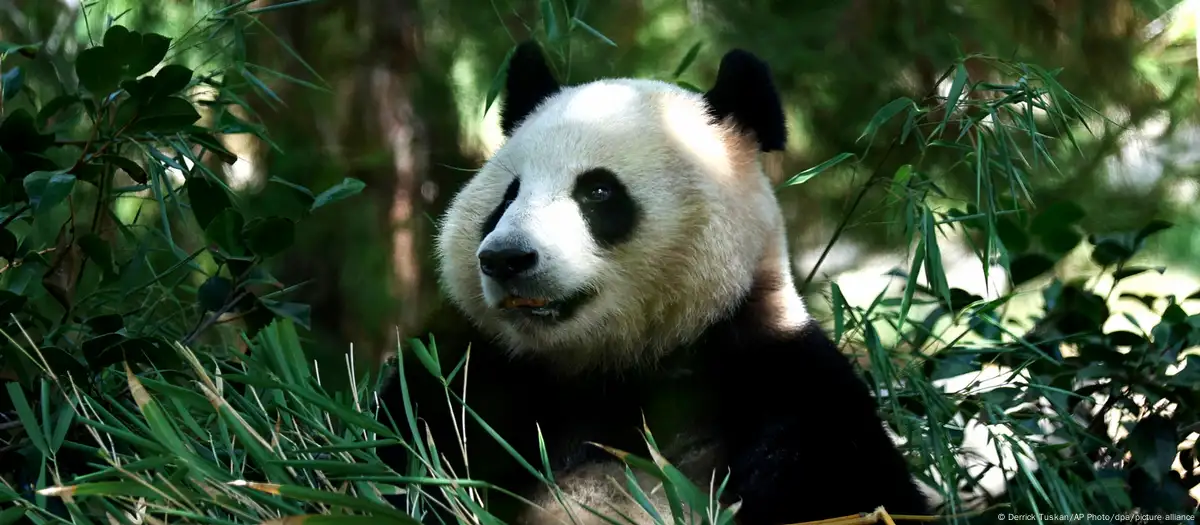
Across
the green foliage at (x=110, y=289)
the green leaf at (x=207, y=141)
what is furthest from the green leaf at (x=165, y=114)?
the green leaf at (x=207, y=141)

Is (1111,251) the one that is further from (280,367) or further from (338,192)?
(280,367)

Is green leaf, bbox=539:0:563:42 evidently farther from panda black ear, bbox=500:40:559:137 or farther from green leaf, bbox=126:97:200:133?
green leaf, bbox=126:97:200:133

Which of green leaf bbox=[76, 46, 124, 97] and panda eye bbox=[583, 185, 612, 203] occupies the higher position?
green leaf bbox=[76, 46, 124, 97]

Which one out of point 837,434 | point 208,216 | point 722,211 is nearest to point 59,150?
point 208,216

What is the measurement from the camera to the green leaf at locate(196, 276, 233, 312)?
2789 mm

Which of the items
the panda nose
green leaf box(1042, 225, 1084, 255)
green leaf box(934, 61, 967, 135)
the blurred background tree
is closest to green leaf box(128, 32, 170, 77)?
the panda nose

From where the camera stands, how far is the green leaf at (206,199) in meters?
2.73

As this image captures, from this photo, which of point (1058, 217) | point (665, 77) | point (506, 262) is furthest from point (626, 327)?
point (665, 77)

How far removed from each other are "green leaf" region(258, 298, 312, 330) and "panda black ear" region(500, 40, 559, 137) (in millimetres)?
729

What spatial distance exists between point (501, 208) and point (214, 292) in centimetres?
75

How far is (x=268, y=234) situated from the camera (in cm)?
270

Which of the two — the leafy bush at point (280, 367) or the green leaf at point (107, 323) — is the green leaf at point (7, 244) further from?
the green leaf at point (107, 323)

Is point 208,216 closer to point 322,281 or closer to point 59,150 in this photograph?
point 59,150

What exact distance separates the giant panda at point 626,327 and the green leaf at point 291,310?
0.31 metres
